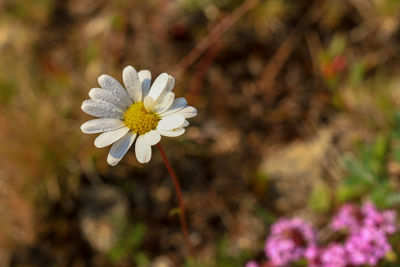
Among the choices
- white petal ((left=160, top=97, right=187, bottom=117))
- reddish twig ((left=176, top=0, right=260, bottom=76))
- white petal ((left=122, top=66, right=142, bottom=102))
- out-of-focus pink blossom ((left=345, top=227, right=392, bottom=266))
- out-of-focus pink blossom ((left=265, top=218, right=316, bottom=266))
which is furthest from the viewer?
reddish twig ((left=176, top=0, right=260, bottom=76))

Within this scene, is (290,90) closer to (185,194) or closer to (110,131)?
(185,194)

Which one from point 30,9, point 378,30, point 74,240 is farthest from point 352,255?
point 30,9

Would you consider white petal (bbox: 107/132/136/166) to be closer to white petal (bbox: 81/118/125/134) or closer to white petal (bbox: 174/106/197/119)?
white petal (bbox: 81/118/125/134)

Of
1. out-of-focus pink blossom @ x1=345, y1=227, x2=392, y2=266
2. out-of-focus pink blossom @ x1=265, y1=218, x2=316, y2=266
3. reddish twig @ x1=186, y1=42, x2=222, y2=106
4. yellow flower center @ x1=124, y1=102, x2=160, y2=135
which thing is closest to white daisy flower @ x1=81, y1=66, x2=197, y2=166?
yellow flower center @ x1=124, y1=102, x2=160, y2=135

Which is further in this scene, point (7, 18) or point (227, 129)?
point (7, 18)

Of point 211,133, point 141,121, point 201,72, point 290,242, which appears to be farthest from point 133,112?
point 201,72

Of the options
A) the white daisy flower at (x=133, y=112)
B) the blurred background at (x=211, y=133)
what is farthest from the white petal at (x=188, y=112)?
the blurred background at (x=211, y=133)

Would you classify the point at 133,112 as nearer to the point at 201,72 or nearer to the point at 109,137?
the point at 109,137
